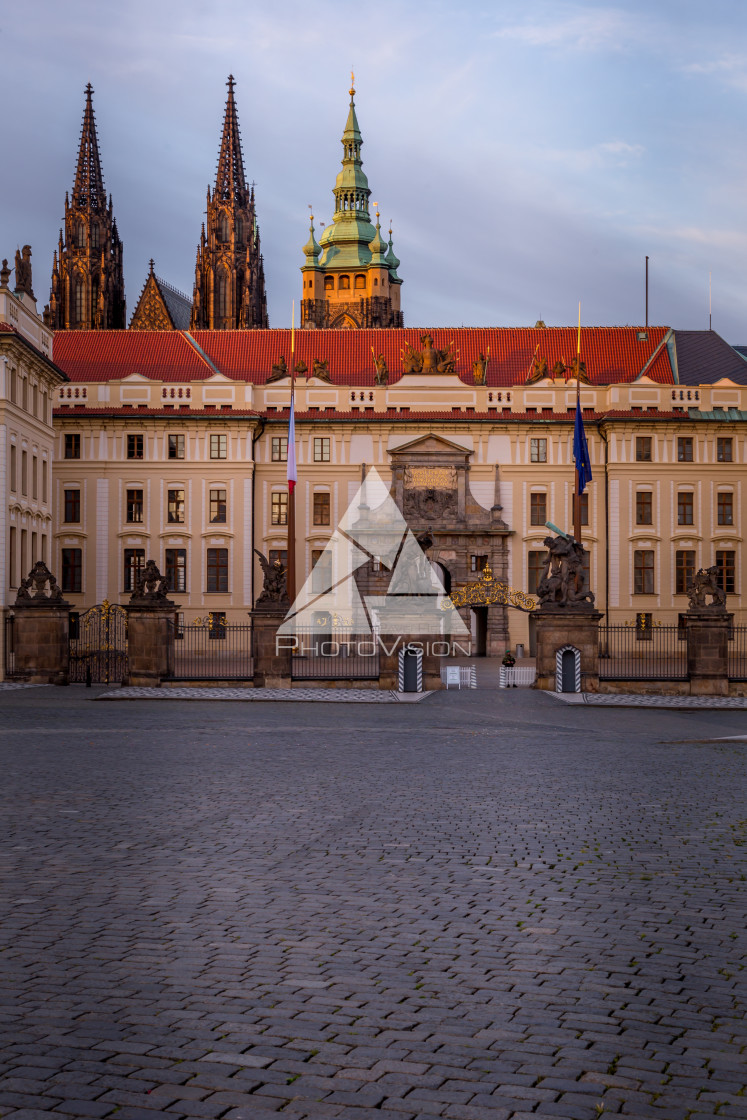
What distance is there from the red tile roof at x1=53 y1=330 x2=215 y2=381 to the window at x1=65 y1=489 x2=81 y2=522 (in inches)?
231

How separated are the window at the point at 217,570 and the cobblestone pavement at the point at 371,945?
4262 centimetres

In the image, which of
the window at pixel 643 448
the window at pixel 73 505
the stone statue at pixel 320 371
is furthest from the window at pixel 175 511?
the window at pixel 643 448

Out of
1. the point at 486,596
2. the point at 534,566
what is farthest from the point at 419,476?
the point at 534,566

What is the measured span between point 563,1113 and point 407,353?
5666 cm

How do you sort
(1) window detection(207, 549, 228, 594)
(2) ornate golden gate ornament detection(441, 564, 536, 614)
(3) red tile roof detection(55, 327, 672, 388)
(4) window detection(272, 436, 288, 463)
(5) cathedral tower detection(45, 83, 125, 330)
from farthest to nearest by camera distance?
(5) cathedral tower detection(45, 83, 125, 330)
(3) red tile roof detection(55, 327, 672, 388)
(4) window detection(272, 436, 288, 463)
(1) window detection(207, 549, 228, 594)
(2) ornate golden gate ornament detection(441, 564, 536, 614)

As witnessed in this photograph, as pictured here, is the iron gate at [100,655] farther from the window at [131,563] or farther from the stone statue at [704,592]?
the stone statue at [704,592]

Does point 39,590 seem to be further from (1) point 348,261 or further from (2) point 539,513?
(1) point 348,261

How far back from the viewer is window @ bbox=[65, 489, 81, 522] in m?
57.8

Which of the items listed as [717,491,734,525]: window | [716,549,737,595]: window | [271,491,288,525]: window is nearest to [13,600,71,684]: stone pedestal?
[271,491,288,525]: window

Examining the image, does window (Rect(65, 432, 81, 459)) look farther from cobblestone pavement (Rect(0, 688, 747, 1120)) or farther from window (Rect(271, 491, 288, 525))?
cobblestone pavement (Rect(0, 688, 747, 1120))

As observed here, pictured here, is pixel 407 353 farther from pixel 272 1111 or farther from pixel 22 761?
pixel 272 1111

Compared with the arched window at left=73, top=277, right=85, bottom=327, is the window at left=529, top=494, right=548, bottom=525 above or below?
below

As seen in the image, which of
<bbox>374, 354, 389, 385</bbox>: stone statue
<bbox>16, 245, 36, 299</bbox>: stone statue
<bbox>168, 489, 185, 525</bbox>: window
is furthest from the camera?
<bbox>374, 354, 389, 385</bbox>: stone statue

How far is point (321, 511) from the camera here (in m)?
59.1
